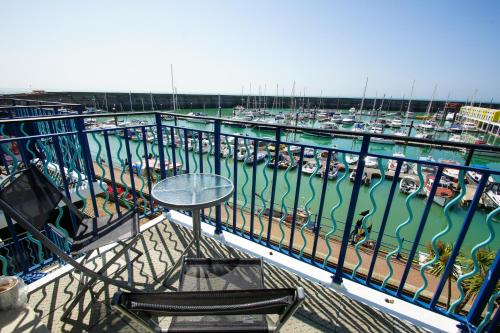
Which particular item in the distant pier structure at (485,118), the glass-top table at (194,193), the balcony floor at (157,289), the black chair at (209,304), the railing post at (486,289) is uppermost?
the black chair at (209,304)

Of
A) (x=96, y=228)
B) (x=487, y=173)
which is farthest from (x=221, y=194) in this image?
(x=487, y=173)

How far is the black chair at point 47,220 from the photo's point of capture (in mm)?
1663

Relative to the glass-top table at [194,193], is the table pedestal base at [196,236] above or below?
below

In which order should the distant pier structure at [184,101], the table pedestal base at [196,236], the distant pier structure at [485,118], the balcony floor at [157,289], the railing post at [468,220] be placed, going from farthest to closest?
the distant pier structure at [184,101] < the distant pier structure at [485,118] < the table pedestal base at [196,236] < the balcony floor at [157,289] < the railing post at [468,220]

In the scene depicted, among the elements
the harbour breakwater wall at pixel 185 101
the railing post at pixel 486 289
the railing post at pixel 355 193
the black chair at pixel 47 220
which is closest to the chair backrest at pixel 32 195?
the black chair at pixel 47 220

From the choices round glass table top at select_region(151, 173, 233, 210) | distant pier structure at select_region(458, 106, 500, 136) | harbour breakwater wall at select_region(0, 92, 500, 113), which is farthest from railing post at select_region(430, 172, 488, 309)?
distant pier structure at select_region(458, 106, 500, 136)

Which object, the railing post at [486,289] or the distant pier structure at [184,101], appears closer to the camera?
the railing post at [486,289]

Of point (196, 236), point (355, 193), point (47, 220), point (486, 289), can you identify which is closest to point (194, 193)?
point (196, 236)

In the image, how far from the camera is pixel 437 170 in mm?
1759

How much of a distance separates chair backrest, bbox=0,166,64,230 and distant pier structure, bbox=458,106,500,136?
56882 millimetres

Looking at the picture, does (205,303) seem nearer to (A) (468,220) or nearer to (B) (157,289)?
(B) (157,289)

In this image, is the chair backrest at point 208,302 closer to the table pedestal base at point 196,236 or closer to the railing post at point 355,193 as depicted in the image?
the table pedestal base at point 196,236

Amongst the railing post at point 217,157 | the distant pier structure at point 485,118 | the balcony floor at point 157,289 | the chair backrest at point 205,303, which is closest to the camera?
the chair backrest at point 205,303

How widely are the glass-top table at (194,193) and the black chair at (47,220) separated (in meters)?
0.41
